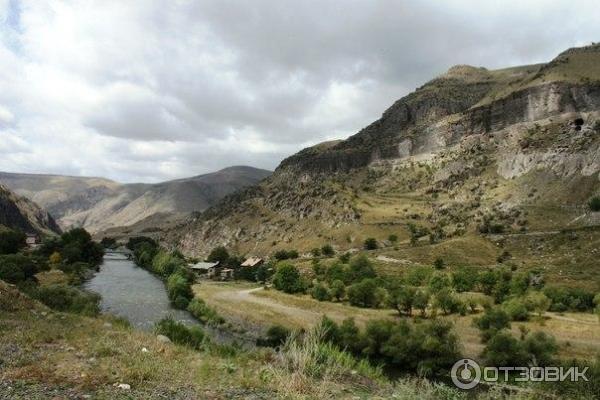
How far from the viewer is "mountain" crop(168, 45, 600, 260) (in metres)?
120

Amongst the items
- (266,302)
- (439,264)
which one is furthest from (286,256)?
(266,302)

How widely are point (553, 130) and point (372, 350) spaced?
126 m

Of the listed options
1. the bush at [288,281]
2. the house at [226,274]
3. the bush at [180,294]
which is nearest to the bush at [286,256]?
the house at [226,274]

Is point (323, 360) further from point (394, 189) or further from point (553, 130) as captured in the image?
point (394, 189)

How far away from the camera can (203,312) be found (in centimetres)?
6812

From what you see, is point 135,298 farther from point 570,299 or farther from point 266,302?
point 570,299

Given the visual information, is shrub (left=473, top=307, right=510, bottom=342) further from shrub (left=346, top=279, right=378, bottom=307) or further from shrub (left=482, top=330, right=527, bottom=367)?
shrub (left=346, top=279, right=378, bottom=307)

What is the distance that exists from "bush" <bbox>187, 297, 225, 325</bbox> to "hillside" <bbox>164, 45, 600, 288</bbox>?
5589 centimetres

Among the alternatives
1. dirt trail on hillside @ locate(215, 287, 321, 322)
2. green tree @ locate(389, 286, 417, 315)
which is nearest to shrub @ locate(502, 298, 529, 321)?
green tree @ locate(389, 286, 417, 315)

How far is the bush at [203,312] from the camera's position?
64.1 metres

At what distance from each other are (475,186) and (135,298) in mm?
109427

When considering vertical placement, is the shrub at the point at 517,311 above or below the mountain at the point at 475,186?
below

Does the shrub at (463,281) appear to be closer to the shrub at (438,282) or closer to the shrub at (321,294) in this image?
the shrub at (438,282)

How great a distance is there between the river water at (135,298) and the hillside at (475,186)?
5225 centimetres
